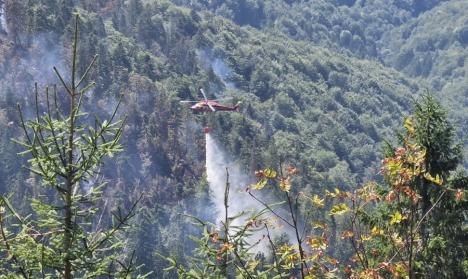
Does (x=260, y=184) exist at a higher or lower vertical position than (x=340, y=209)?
higher

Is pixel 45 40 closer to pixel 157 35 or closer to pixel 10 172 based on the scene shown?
pixel 10 172

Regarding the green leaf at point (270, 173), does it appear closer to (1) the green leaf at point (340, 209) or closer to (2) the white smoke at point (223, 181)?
(1) the green leaf at point (340, 209)

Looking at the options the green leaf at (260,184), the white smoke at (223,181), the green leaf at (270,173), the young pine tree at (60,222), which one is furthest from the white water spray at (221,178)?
the green leaf at (260,184)

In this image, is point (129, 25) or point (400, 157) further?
point (129, 25)

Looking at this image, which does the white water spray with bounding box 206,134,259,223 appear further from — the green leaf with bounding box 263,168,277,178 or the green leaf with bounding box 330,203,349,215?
the green leaf with bounding box 330,203,349,215

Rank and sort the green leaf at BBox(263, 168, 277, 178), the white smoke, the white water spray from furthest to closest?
the white water spray, the white smoke, the green leaf at BBox(263, 168, 277, 178)

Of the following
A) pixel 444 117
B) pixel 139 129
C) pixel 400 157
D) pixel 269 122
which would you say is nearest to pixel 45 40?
pixel 139 129

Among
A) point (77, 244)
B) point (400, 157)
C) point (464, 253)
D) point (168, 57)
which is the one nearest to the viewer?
point (400, 157)

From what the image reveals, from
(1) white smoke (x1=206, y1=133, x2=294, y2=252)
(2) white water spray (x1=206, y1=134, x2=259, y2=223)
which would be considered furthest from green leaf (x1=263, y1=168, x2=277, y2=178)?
(2) white water spray (x1=206, y1=134, x2=259, y2=223)

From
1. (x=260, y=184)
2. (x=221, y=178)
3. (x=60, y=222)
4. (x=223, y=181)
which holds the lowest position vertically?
(x=221, y=178)

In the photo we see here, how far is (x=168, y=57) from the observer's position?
168 meters

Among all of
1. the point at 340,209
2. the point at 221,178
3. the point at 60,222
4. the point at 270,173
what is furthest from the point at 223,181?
the point at 340,209

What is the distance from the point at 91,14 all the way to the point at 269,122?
55.0 metres

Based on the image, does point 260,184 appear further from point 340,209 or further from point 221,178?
point 221,178
